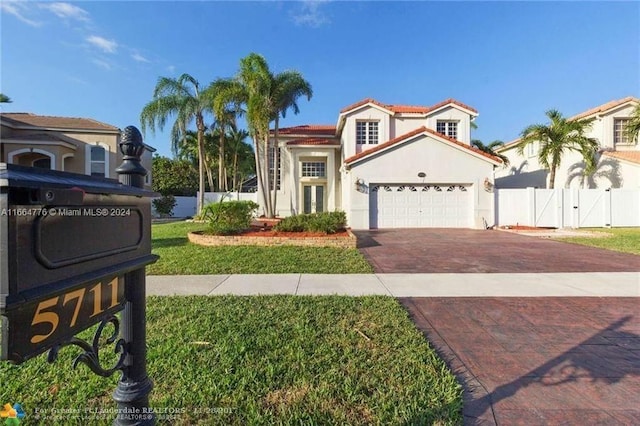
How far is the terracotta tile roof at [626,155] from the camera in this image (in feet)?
59.0

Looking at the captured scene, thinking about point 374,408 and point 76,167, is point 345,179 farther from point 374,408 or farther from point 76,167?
point 76,167

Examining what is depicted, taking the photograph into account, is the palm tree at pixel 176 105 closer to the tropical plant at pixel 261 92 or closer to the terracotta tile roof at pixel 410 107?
the tropical plant at pixel 261 92

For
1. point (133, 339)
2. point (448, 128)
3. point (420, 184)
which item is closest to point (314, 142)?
point (420, 184)

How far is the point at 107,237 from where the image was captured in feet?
3.98

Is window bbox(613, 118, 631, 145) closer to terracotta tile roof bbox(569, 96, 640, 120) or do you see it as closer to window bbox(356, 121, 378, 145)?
terracotta tile roof bbox(569, 96, 640, 120)

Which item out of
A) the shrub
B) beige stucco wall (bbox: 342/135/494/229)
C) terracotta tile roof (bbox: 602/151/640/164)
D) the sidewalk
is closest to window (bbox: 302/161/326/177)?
beige stucco wall (bbox: 342/135/494/229)

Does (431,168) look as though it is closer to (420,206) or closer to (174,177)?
(420,206)

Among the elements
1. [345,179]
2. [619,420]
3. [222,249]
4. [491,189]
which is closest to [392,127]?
[345,179]

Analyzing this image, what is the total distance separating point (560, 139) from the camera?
18.0 metres

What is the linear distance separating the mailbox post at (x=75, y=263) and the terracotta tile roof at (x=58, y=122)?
900 inches

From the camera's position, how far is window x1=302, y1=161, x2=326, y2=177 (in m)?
21.3

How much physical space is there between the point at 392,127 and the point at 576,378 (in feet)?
63.0

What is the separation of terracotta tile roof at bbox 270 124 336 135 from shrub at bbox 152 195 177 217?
34.1 ft

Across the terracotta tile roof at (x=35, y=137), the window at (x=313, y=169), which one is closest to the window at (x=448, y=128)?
the window at (x=313, y=169)
